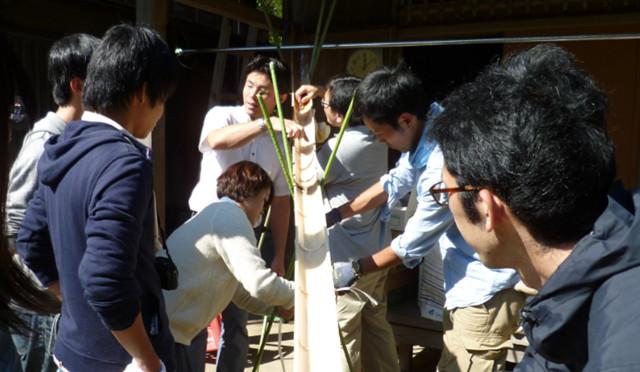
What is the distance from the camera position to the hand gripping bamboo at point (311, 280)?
5.43 ft

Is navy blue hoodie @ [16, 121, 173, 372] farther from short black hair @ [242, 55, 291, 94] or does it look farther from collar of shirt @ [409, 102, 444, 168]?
short black hair @ [242, 55, 291, 94]

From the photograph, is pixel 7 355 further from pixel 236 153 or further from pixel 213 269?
pixel 236 153

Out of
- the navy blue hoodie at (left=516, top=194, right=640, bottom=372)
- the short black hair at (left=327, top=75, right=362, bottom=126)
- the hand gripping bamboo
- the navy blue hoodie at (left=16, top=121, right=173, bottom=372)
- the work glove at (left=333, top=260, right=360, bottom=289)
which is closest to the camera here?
the navy blue hoodie at (left=516, top=194, right=640, bottom=372)

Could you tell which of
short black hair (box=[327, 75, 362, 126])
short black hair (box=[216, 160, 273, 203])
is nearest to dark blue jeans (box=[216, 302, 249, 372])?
short black hair (box=[216, 160, 273, 203])

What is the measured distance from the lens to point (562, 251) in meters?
1.14

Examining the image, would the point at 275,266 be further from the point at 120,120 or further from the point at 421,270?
the point at 120,120

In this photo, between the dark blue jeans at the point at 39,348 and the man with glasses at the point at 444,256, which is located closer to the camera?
the dark blue jeans at the point at 39,348

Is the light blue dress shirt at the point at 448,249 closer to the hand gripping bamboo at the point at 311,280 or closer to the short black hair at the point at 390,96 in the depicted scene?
the short black hair at the point at 390,96

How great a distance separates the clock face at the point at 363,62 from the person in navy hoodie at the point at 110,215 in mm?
3057

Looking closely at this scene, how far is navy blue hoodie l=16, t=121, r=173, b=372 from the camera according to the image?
5.04ft

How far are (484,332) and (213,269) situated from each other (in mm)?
1051

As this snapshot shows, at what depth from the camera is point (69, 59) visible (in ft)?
7.22

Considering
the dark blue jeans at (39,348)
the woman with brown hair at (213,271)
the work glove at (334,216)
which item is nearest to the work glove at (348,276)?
the woman with brown hair at (213,271)

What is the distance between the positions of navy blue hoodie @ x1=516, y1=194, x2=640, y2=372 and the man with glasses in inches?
44.3
